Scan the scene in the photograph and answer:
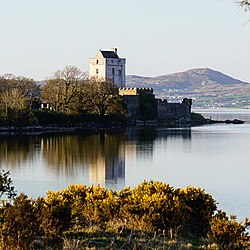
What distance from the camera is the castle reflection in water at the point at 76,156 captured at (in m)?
19.2

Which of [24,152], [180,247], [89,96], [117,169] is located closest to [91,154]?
[24,152]

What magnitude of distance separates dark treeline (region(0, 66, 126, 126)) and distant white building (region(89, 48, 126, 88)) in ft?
29.9

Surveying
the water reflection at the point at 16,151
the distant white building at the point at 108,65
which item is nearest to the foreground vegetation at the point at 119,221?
the water reflection at the point at 16,151

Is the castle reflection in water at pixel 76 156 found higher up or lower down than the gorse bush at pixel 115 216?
lower down

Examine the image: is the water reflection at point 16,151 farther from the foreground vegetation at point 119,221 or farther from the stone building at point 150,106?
the stone building at point 150,106

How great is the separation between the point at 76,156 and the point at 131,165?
3.84 meters

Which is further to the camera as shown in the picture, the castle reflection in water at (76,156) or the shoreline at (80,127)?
the shoreline at (80,127)

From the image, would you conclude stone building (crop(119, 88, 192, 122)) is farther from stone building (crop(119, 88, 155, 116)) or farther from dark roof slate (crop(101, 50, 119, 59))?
dark roof slate (crop(101, 50, 119, 59))

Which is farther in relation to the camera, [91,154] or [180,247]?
[91,154]

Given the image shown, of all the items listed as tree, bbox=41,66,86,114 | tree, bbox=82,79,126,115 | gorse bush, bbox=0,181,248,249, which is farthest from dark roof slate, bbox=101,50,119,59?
gorse bush, bbox=0,181,248,249

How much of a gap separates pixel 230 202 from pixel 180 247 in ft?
21.8

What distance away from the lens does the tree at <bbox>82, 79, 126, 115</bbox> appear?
50.1 m

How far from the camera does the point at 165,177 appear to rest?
18.8 meters

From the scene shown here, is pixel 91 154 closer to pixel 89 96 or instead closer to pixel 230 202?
pixel 230 202
